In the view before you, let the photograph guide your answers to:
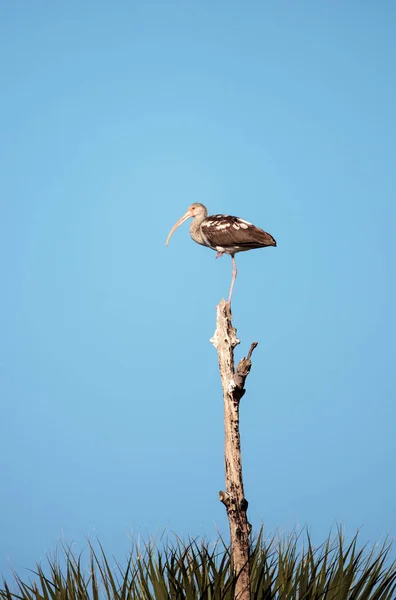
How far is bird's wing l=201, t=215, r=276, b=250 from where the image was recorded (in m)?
10.9

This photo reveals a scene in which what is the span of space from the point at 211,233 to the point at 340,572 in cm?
447

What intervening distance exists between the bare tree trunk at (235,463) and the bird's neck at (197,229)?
2335 mm

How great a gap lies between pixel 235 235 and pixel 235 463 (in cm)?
312

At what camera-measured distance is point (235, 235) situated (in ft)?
36.1

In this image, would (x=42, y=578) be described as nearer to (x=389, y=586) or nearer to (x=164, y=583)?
(x=164, y=583)

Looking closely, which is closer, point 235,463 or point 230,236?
point 235,463

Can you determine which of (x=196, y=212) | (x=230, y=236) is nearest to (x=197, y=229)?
(x=196, y=212)

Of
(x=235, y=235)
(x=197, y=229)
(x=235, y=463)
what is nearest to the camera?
(x=235, y=463)

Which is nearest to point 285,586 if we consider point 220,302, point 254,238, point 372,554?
point 372,554

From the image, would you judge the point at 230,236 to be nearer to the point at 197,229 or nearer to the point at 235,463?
the point at 197,229

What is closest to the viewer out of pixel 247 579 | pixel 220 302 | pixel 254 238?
pixel 247 579

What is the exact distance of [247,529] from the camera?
9039mm

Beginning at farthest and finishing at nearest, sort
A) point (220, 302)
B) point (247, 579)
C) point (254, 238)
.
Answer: point (254, 238) → point (220, 302) → point (247, 579)

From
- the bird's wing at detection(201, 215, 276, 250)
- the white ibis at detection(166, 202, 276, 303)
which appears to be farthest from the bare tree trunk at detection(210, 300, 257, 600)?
the bird's wing at detection(201, 215, 276, 250)
